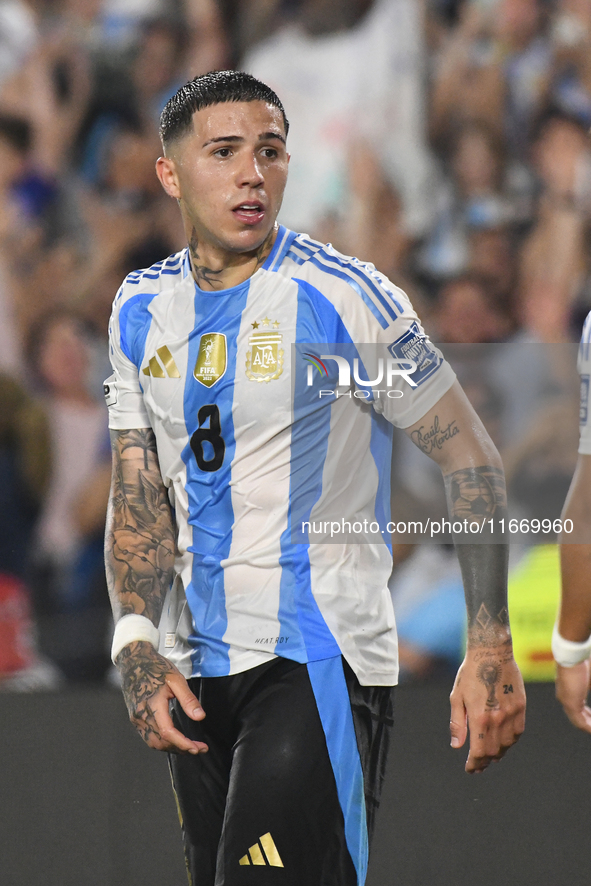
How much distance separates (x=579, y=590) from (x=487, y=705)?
484 millimetres

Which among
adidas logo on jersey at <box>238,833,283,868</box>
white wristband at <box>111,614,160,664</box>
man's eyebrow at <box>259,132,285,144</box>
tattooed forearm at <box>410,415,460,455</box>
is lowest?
adidas logo on jersey at <box>238,833,283,868</box>

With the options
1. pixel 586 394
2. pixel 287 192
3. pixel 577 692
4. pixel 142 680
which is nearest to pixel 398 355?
pixel 586 394

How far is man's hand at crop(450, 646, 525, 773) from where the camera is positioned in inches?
69.1

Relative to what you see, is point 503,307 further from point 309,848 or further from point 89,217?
point 309,848

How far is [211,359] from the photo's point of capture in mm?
1998

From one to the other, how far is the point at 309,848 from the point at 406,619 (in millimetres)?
1820

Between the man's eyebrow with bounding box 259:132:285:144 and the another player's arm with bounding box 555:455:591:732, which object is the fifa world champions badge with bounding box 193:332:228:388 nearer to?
the man's eyebrow with bounding box 259:132:285:144

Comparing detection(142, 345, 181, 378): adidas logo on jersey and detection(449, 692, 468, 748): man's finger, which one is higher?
detection(142, 345, 181, 378): adidas logo on jersey

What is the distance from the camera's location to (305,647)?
72.5 inches

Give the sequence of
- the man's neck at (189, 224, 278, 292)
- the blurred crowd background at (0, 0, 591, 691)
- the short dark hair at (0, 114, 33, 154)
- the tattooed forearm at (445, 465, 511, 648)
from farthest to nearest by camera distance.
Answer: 1. the short dark hair at (0, 114, 33, 154)
2. the blurred crowd background at (0, 0, 591, 691)
3. the man's neck at (189, 224, 278, 292)
4. the tattooed forearm at (445, 465, 511, 648)

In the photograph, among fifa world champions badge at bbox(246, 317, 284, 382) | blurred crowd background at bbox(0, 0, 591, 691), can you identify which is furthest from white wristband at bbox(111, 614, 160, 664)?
blurred crowd background at bbox(0, 0, 591, 691)

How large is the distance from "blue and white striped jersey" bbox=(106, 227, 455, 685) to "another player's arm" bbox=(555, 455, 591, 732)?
430 millimetres

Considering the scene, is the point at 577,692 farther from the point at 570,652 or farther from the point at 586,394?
the point at 586,394

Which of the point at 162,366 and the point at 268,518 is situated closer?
the point at 268,518
